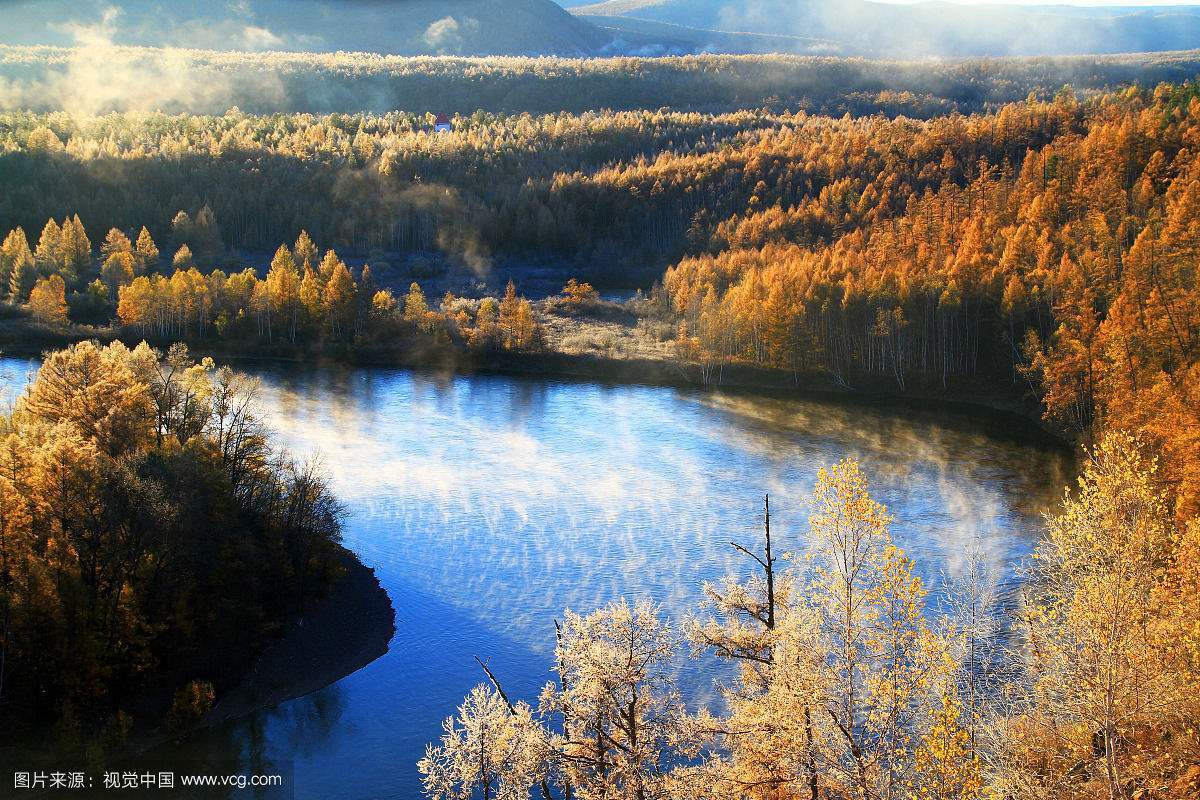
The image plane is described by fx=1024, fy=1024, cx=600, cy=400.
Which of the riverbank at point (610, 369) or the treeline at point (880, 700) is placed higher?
the treeline at point (880, 700)

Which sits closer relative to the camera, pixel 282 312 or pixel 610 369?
pixel 610 369

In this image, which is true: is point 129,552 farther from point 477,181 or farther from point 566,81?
point 566,81

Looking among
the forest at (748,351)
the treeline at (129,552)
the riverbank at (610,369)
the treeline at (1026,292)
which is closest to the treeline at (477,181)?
the forest at (748,351)

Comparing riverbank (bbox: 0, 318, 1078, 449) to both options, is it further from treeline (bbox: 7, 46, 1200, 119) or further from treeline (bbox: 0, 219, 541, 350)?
treeline (bbox: 7, 46, 1200, 119)

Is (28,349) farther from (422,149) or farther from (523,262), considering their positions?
(422,149)

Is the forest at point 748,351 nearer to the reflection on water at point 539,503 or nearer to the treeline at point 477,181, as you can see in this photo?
the treeline at point 477,181

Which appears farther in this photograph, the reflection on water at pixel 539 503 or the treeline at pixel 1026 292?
the treeline at pixel 1026 292

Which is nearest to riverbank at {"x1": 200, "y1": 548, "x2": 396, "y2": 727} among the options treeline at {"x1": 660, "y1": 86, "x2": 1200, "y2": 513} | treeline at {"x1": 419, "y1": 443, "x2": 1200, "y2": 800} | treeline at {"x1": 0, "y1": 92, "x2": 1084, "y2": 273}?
treeline at {"x1": 419, "y1": 443, "x2": 1200, "y2": 800}

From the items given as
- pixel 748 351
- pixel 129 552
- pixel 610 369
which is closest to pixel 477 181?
pixel 610 369
